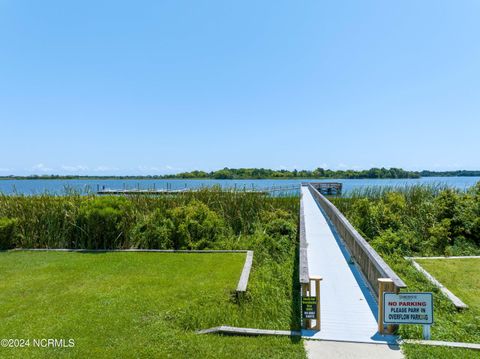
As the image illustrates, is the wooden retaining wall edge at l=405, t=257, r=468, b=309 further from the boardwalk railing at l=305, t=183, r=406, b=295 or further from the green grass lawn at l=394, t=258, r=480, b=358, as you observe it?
the boardwalk railing at l=305, t=183, r=406, b=295

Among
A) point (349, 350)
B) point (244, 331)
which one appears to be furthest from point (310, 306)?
point (244, 331)

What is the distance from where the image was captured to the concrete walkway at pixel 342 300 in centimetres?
393

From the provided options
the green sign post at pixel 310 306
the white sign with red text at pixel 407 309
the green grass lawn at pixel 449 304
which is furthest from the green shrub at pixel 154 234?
the white sign with red text at pixel 407 309

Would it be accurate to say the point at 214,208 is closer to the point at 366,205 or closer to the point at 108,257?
the point at 108,257

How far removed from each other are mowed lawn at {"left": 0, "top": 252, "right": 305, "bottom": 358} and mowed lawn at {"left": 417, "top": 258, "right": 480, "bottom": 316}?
380 centimetres

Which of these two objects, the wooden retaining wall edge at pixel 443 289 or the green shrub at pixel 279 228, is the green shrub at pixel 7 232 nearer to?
the green shrub at pixel 279 228

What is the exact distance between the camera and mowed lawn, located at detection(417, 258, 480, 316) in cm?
552

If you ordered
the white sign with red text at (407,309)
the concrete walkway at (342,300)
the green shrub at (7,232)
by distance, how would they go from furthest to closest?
the green shrub at (7,232), the concrete walkway at (342,300), the white sign with red text at (407,309)

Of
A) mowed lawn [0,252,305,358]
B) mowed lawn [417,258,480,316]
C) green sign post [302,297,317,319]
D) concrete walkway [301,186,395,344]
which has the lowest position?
mowed lawn [0,252,305,358]

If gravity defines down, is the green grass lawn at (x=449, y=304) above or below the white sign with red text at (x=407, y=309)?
below

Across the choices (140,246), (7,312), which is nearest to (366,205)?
(140,246)

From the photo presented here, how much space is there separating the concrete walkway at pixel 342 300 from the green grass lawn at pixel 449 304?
16.7 inches

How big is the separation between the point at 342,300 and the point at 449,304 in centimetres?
184

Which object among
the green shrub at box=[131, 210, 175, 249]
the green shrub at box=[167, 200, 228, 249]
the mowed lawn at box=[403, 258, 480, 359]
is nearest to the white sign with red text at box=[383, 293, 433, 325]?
the mowed lawn at box=[403, 258, 480, 359]
